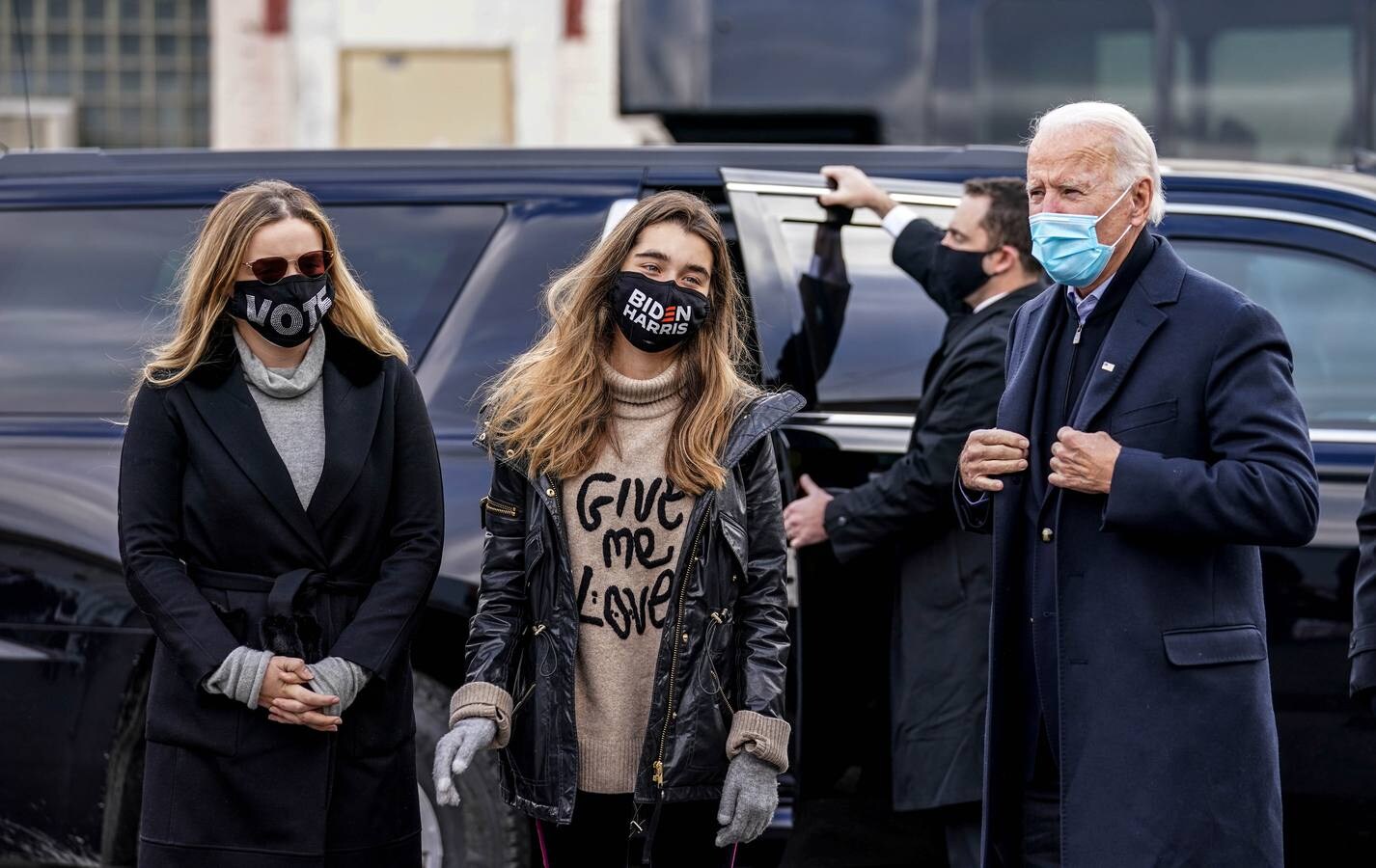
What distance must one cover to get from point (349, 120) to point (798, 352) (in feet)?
30.7

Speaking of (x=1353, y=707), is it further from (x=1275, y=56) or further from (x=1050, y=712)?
(x=1275, y=56)

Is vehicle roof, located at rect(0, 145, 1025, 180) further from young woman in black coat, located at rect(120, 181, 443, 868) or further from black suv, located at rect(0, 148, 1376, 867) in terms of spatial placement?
young woman in black coat, located at rect(120, 181, 443, 868)

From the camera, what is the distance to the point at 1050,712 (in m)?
2.86

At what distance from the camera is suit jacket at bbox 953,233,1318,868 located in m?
2.67

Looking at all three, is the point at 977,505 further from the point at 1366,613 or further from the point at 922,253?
the point at 922,253

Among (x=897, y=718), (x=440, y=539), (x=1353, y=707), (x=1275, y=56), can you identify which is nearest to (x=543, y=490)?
(x=440, y=539)

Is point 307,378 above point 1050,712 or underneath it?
above

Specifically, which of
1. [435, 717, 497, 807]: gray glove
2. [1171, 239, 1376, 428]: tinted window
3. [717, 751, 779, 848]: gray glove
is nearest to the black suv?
[1171, 239, 1376, 428]: tinted window

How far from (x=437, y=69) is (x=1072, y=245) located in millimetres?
10264

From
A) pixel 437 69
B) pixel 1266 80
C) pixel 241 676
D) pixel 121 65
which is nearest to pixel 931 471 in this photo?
pixel 241 676

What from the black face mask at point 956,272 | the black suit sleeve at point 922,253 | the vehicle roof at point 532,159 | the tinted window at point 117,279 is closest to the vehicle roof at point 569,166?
the vehicle roof at point 532,159

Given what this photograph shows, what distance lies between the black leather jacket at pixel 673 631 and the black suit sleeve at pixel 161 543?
46 cm

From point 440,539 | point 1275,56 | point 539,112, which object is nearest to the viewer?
point 440,539

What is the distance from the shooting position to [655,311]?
9.59ft
